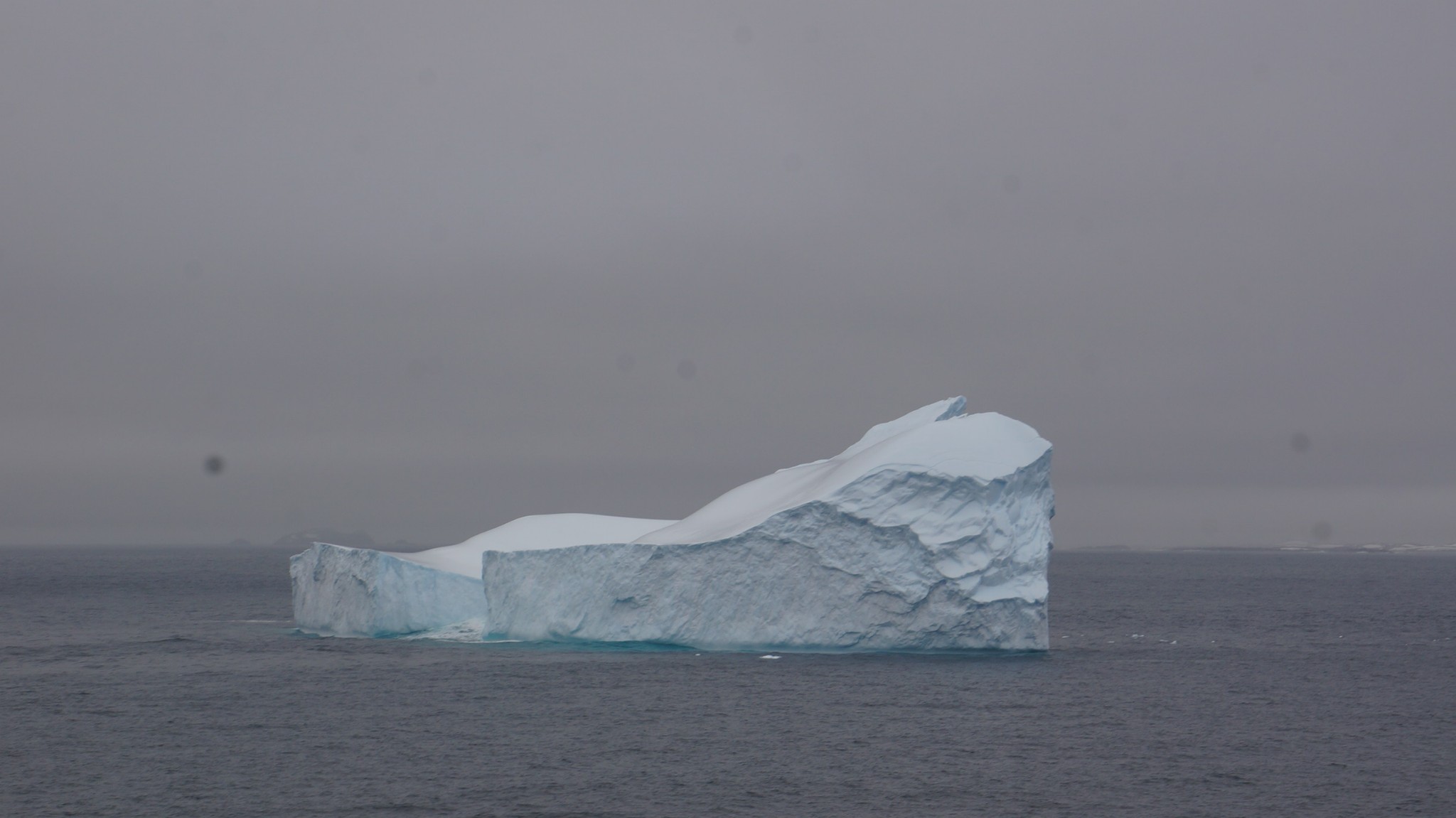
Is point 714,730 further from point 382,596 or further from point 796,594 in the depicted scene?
point 382,596

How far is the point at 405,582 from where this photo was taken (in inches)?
1288

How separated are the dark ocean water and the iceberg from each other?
0.92 metres

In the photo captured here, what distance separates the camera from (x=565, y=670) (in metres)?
26.8

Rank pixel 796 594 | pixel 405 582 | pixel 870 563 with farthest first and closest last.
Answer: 1. pixel 405 582
2. pixel 796 594
3. pixel 870 563

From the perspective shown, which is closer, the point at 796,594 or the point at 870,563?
the point at 870,563

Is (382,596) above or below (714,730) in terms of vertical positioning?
above

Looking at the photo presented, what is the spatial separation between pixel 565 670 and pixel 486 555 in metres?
4.72

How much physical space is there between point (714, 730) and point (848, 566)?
6992 mm

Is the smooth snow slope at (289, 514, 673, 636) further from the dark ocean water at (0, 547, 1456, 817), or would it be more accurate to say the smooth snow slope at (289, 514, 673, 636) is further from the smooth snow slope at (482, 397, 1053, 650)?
the smooth snow slope at (482, 397, 1053, 650)

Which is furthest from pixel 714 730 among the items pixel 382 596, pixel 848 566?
pixel 382 596

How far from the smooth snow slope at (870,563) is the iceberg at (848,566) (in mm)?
34

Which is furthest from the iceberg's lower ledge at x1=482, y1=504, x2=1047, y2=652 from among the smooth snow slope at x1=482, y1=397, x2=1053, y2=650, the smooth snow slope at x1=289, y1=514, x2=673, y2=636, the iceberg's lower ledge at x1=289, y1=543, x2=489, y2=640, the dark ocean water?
the iceberg's lower ledge at x1=289, y1=543, x2=489, y2=640

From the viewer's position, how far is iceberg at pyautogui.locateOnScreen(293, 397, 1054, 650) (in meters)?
26.4

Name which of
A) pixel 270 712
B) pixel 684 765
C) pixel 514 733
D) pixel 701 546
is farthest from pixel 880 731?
pixel 270 712
